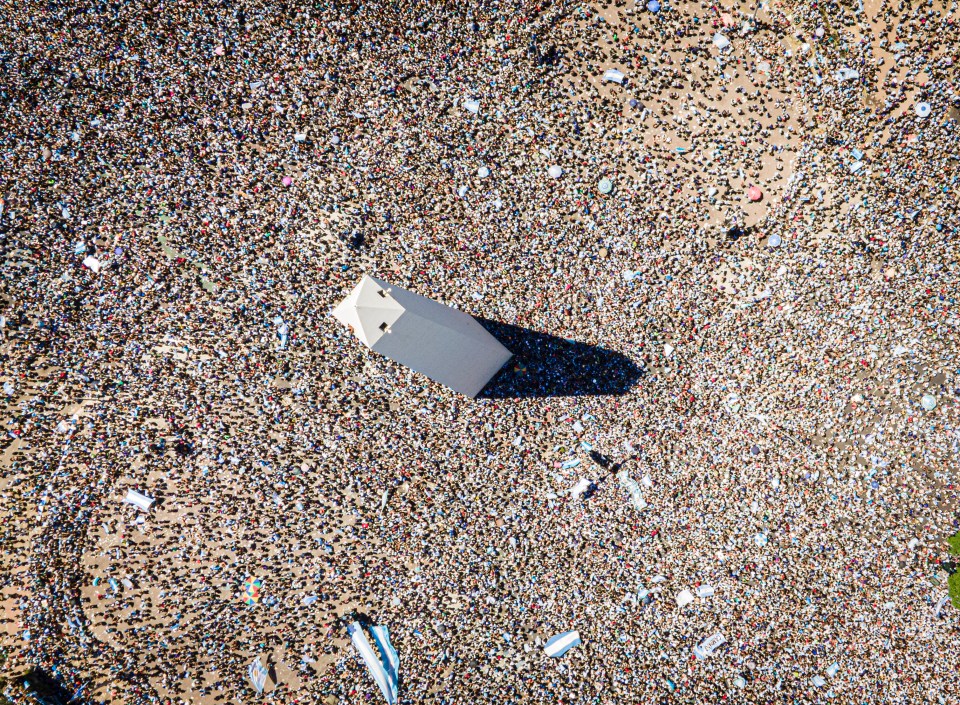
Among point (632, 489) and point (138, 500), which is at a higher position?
point (138, 500)

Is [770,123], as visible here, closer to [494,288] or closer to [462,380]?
[494,288]

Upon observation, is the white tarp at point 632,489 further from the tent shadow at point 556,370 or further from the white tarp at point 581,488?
the tent shadow at point 556,370

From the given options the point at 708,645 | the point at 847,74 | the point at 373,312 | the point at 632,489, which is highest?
the point at 847,74

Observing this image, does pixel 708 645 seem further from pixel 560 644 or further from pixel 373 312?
pixel 373 312

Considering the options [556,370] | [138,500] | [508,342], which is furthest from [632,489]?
[138,500]

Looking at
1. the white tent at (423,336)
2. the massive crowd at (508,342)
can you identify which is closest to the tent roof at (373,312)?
the white tent at (423,336)
